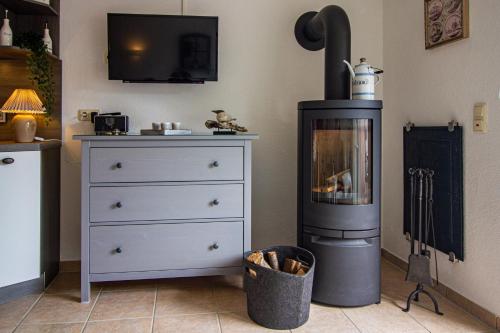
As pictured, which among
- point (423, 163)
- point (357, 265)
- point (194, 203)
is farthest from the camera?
point (423, 163)

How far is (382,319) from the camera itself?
2168 millimetres

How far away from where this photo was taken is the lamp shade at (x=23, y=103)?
8.50 ft

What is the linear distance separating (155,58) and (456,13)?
6.07ft

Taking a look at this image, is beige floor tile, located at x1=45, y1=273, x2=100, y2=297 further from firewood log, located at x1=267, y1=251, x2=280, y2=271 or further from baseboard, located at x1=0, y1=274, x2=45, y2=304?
firewood log, located at x1=267, y1=251, x2=280, y2=271

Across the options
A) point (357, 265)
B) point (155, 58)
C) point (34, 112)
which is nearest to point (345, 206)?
point (357, 265)

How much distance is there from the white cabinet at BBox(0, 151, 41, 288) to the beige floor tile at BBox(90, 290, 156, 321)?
1.53 ft

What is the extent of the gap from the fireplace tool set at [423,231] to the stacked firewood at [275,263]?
60cm

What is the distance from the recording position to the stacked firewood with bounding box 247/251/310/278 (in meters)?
2.23

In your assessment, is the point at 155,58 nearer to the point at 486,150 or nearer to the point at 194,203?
the point at 194,203

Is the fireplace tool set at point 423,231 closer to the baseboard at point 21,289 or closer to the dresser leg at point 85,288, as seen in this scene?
the dresser leg at point 85,288

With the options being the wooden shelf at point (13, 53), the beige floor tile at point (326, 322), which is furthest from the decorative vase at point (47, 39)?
the beige floor tile at point (326, 322)

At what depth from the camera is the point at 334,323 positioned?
212 cm

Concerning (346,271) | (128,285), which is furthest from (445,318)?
(128,285)

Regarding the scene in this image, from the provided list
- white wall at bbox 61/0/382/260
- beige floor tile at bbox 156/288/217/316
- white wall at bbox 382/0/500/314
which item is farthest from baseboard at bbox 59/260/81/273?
white wall at bbox 382/0/500/314
